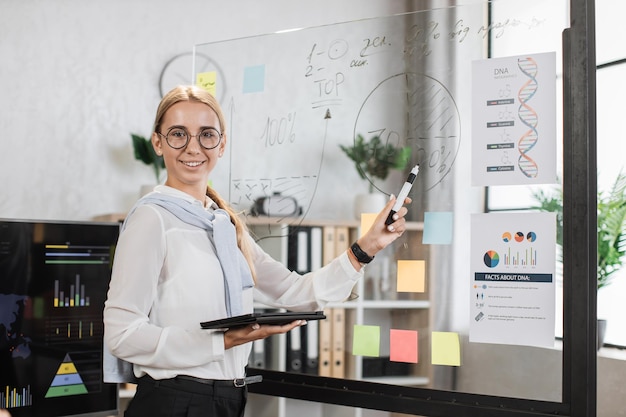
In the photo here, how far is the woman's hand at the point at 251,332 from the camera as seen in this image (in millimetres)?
1691

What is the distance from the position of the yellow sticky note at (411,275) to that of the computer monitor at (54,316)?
1.04 meters

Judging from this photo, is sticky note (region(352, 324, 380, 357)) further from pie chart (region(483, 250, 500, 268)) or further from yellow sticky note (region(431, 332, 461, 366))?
pie chart (region(483, 250, 500, 268))

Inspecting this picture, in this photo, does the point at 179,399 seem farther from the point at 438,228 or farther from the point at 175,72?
the point at 175,72

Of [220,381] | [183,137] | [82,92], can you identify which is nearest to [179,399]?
[220,381]

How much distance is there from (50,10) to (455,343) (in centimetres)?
240

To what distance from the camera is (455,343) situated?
202 cm

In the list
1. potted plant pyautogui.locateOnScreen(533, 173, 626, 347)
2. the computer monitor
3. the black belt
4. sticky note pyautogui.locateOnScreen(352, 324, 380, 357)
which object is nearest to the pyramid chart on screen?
the computer monitor

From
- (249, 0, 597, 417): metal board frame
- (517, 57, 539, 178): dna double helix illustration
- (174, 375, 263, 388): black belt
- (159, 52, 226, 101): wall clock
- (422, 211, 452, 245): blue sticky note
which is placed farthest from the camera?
(159, 52, 226, 101): wall clock

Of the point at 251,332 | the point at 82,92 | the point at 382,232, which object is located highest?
the point at 82,92

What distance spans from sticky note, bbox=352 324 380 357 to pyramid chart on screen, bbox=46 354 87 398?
96cm

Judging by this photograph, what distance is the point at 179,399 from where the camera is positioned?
172 centimetres

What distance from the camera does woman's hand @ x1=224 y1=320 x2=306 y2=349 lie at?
1.69 m

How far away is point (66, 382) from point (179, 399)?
0.86 meters

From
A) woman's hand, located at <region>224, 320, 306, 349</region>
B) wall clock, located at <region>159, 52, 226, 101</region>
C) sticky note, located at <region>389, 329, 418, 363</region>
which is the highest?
wall clock, located at <region>159, 52, 226, 101</region>
